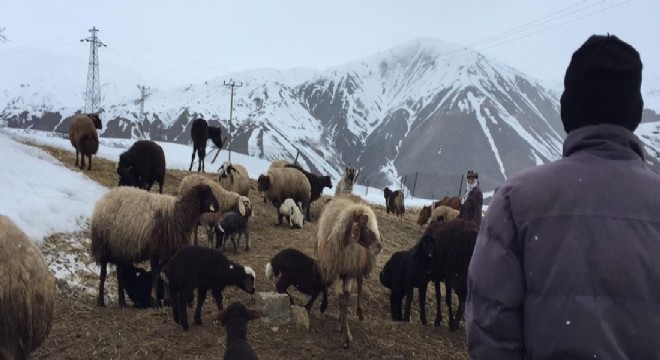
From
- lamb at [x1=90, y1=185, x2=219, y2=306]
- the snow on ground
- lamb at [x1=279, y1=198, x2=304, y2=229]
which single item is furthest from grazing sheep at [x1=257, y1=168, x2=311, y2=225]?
lamb at [x1=90, y1=185, x2=219, y2=306]

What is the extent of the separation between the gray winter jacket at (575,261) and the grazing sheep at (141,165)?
42.4 ft

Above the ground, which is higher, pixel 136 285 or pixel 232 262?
pixel 232 262

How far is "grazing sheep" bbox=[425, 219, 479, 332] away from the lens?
7.89 metres

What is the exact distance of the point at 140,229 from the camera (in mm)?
7438

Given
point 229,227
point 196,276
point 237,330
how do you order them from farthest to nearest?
point 229,227 → point 196,276 → point 237,330

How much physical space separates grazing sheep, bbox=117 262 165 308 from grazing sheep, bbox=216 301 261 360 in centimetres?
313

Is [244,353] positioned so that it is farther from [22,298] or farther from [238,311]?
[22,298]

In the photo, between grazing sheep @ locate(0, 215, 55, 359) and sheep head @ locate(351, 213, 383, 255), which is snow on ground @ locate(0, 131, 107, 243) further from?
sheep head @ locate(351, 213, 383, 255)

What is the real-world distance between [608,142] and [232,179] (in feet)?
45.4

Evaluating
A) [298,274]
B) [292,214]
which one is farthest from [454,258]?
[292,214]

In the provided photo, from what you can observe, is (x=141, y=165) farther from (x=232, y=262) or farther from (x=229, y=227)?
(x=232, y=262)

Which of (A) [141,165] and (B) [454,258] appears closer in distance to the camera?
(B) [454,258]

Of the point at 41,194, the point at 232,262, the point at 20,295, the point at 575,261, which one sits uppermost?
the point at 575,261

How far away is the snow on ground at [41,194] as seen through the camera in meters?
9.79
